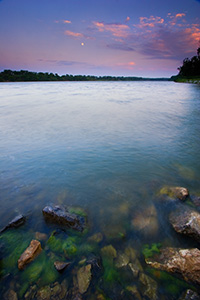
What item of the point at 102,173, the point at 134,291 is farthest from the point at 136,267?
the point at 102,173

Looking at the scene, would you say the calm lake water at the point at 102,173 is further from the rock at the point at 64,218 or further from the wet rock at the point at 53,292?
the rock at the point at 64,218

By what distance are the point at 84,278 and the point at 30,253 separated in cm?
153

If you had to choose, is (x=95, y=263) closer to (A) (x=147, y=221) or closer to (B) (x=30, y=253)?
(B) (x=30, y=253)

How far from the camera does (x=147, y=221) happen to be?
519 centimetres

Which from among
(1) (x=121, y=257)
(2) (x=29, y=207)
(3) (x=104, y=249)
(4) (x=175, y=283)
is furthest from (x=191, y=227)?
(2) (x=29, y=207)

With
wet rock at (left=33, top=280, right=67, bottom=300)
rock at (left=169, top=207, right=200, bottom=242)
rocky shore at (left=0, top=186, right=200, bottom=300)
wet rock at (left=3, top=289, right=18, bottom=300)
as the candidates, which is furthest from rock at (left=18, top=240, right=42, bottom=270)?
rock at (left=169, top=207, right=200, bottom=242)

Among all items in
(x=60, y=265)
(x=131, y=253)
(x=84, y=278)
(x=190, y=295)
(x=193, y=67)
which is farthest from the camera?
(x=193, y=67)

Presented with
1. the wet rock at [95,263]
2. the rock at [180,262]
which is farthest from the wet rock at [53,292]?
the rock at [180,262]

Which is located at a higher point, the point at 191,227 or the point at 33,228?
the point at 191,227

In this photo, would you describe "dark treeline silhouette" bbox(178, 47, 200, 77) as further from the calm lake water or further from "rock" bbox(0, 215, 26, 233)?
"rock" bbox(0, 215, 26, 233)

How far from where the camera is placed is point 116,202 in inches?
239

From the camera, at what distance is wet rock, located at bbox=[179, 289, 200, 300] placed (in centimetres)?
323

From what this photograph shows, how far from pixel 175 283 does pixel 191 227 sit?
152cm

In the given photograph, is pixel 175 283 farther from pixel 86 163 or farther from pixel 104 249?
pixel 86 163
